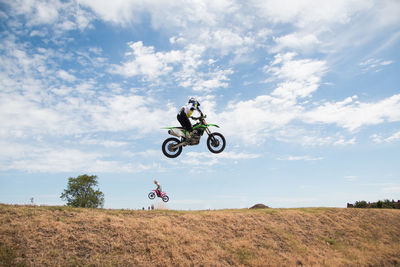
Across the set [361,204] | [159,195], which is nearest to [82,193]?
[159,195]

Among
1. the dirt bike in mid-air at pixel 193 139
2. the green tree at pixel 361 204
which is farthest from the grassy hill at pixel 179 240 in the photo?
the green tree at pixel 361 204

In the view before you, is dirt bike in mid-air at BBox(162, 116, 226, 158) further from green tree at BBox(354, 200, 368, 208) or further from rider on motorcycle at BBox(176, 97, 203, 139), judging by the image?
green tree at BBox(354, 200, 368, 208)

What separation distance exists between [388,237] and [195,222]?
19.9m

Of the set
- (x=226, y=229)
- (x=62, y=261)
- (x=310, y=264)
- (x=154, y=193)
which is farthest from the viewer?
Answer: (x=154, y=193)

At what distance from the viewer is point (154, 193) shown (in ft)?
86.4

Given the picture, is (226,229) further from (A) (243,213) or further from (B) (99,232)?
(B) (99,232)

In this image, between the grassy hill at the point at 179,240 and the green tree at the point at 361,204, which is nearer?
the grassy hill at the point at 179,240

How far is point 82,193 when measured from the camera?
1444 inches

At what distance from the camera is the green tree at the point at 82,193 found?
35.7 metres

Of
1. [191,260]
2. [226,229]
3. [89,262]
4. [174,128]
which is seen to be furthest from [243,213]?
[89,262]

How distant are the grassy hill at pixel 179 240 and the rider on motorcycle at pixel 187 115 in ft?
22.1

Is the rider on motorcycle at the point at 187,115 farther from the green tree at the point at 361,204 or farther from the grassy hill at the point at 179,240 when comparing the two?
the green tree at the point at 361,204

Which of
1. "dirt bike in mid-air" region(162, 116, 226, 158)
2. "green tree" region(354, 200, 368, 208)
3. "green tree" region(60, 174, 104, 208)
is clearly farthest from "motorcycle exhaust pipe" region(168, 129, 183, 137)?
"green tree" region(354, 200, 368, 208)

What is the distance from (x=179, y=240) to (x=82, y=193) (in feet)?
86.1
